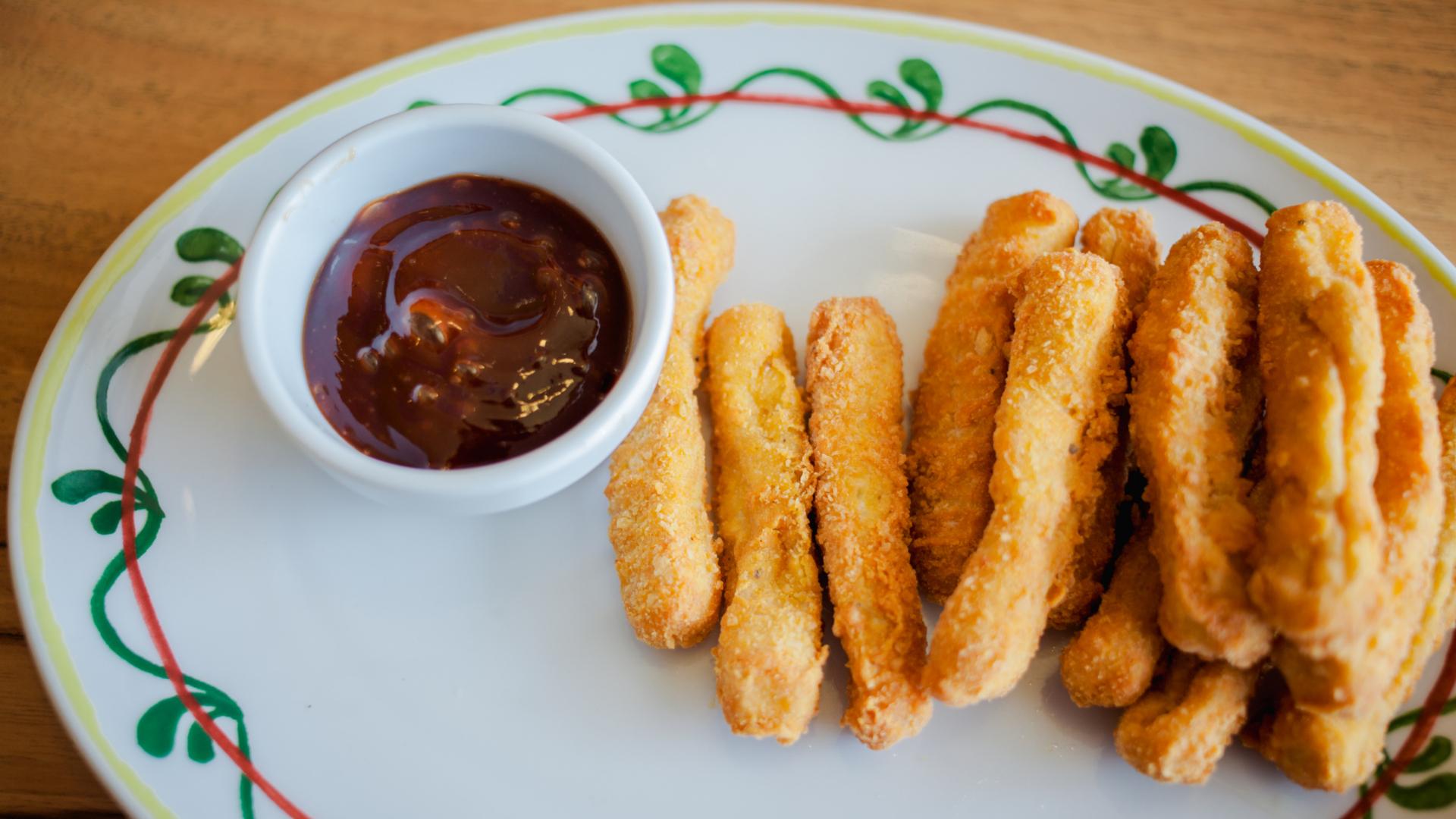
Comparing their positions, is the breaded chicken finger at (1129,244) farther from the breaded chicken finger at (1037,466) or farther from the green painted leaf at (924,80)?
the green painted leaf at (924,80)

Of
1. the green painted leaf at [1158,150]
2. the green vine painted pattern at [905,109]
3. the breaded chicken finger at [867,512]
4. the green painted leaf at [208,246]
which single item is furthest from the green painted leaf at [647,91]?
the green painted leaf at [1158,150]

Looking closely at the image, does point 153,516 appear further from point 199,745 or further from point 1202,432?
point 1202,432

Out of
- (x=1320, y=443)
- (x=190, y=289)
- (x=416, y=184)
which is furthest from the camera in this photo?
(x=190, y=289)

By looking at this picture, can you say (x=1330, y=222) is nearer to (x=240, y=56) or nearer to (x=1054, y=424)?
(x=1054, y=424)

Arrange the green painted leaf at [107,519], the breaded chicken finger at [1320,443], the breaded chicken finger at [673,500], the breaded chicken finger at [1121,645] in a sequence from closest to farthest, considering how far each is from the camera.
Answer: the breaded chicken finger at [1320,443]
the breaded chicken finger at [1121,645]
the breaded chicken finger at [673,500]
the green painted leaf at [107,519]

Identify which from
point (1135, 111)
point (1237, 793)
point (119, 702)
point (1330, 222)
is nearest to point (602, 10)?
point (1135, 111)

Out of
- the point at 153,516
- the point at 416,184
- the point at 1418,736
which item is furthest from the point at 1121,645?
the point at 153,516

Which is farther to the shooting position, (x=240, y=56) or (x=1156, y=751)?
(x=240, y=56)
